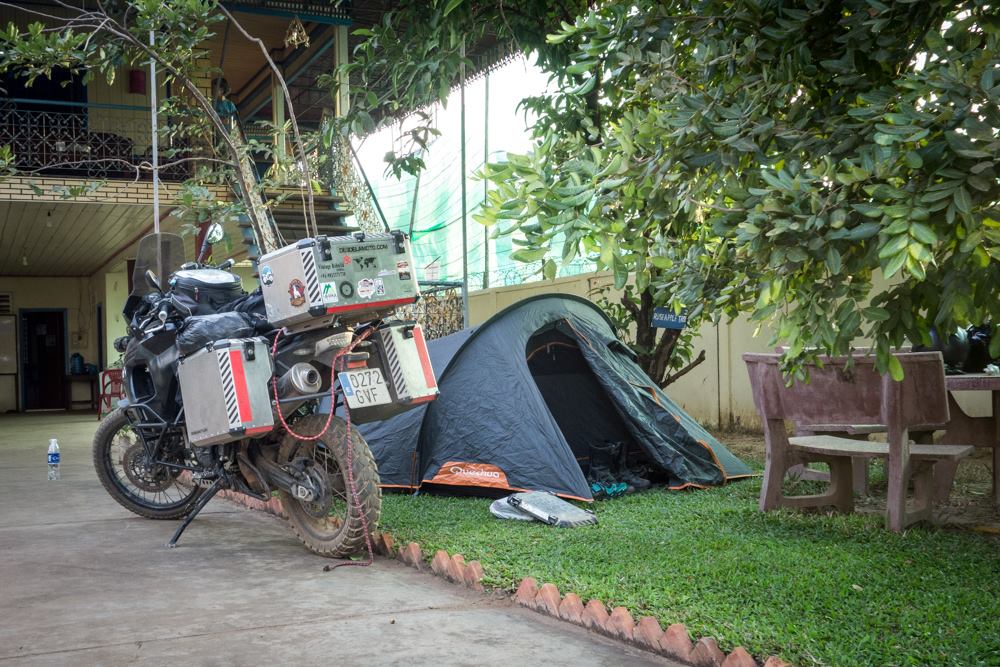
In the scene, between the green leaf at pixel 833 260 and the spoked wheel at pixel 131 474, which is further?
the spoked wheel at pixel 131 474

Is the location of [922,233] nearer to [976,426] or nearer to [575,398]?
[976,426]

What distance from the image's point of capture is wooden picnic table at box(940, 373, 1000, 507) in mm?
4887

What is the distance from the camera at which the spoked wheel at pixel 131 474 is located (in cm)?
575

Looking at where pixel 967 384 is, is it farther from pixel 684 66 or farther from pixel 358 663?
pixel 358 663

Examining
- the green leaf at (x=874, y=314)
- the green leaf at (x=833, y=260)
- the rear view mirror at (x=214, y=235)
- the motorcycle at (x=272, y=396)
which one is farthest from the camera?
the rear view mirror at (x=214, y=235)

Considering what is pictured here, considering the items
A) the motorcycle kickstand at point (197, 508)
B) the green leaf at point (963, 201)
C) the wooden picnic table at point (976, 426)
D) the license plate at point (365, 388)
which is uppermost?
the green leaf at point (963, 201)

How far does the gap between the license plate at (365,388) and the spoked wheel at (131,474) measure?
1.67 meters

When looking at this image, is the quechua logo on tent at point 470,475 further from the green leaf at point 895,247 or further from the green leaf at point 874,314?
the green leaf at point 895,247

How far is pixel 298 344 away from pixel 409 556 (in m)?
1.18

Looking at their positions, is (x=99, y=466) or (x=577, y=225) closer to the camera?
(x=577, y=225)

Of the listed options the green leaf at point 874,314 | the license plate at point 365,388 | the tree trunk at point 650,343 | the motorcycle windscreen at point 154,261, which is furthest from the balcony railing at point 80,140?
the green leaf at point 874,314

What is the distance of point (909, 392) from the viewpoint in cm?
431

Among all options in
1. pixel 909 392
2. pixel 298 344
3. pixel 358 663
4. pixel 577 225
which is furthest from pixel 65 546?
pixel 909 392

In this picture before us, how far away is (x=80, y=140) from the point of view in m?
12.6
